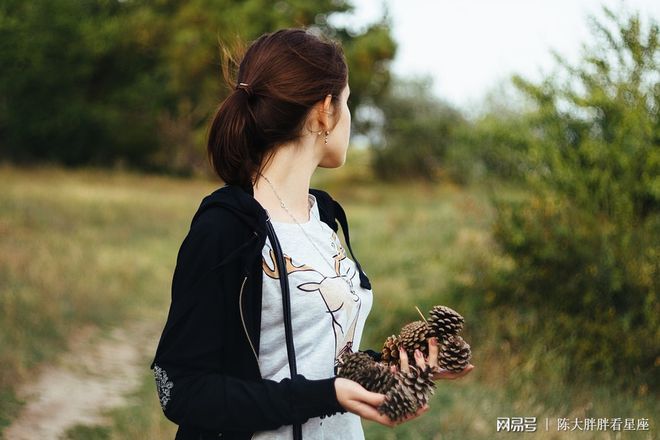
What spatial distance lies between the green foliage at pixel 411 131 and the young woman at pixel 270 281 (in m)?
23.0

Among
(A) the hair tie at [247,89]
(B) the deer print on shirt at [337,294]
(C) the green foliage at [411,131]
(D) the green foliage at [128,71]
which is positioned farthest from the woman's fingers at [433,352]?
(C) the green foliage at [411,131]

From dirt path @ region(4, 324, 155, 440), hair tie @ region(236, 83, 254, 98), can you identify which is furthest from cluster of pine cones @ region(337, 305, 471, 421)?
dirt path @ region(4, 324, 155, 440)

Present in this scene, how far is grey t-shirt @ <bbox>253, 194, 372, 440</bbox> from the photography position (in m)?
1.81

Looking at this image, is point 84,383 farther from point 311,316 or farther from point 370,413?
point 370,413

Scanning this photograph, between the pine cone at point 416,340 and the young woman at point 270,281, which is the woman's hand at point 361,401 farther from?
the pine cone at point 416,340

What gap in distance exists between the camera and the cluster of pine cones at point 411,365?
1656mm

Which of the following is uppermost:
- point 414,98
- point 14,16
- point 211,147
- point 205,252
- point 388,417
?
point 414,98

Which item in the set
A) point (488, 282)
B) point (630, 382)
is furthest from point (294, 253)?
point (488, 282)

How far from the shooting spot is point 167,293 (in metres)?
9.40

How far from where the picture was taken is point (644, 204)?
5.86 m

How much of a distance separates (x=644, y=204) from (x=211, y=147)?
4800 millimetres

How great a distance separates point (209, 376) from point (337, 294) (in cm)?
40

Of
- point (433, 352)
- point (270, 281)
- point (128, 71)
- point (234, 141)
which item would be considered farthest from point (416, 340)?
point (128, 71)

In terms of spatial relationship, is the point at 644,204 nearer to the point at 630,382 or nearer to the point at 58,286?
the point at 630,382
